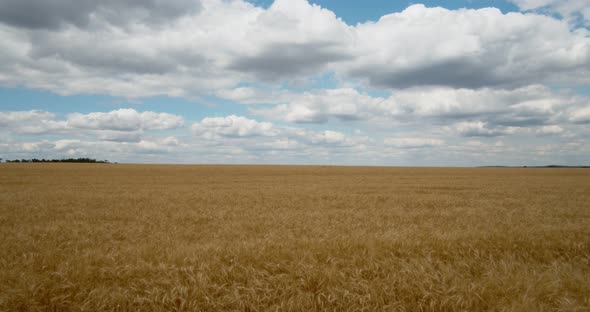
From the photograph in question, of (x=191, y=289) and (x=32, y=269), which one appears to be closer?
(x=191, y=289)

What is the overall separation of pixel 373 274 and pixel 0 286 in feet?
18.1

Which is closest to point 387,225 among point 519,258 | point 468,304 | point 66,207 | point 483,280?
point 519,258

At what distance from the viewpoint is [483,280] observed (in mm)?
5129

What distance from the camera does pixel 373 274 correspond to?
5383 mm

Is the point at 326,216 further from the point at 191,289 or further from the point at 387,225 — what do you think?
the point at 191,289

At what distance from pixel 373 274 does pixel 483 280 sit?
1.67m

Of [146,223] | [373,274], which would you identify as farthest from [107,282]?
[146,223]

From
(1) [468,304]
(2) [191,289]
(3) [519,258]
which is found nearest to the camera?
(1) [468,304]

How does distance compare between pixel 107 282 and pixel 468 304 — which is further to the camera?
pixel 107 282

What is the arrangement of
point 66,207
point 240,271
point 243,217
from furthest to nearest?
point 66,207, point 243,217, point 240,271

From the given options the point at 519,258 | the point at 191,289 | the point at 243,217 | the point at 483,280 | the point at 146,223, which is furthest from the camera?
the point at 243,217

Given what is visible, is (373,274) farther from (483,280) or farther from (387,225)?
(387,225)

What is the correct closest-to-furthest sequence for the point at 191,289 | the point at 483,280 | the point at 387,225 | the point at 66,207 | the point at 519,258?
the point at 191,289 < the point at 483,280 < the point at 519,258 < the point at 387,225 < the point at 66,207

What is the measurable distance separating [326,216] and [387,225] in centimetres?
322
